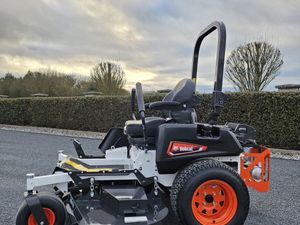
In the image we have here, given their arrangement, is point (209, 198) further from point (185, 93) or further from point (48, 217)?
point (48, 217)

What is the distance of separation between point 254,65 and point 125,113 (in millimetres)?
6918

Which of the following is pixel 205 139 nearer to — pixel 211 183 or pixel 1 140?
pixel 211 183

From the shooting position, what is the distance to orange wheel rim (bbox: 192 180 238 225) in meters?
2.87

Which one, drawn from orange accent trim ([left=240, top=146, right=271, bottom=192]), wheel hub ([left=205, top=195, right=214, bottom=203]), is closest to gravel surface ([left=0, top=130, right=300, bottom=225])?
orange accent trim ([left=240, top=146, right=271, bottom=192])

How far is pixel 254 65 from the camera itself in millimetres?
14383

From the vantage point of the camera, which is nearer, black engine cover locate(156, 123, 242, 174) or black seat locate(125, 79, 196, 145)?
black engine cover locate(156, 123, 242, 174)

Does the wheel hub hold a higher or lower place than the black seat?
lower

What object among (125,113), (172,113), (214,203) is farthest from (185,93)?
(125,113)

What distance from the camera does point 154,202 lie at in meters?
3.01

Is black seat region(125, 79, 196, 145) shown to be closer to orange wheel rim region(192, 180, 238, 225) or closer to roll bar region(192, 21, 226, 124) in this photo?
roll bar region(192, 21, 226, 124)

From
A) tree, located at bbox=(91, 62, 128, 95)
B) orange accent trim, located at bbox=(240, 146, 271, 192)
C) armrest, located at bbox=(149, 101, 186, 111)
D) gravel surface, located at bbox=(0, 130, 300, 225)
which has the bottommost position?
gravel surface, located at bbox=(0, 130, 300, 225)

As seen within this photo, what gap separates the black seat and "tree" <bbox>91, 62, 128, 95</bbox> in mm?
15016

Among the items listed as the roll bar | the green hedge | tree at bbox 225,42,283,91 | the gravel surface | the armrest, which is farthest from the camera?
tree at bbox 225,42,283,91

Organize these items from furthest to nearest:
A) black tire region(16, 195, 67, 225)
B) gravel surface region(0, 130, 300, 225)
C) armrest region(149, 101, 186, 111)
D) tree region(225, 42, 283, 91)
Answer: tree region(225, 42, 283, 91)
gravel surface region(0, 130, 300, 225)
armrest region(149, 101, 186, 111)
black tire region(16, 195, 67, 225)
